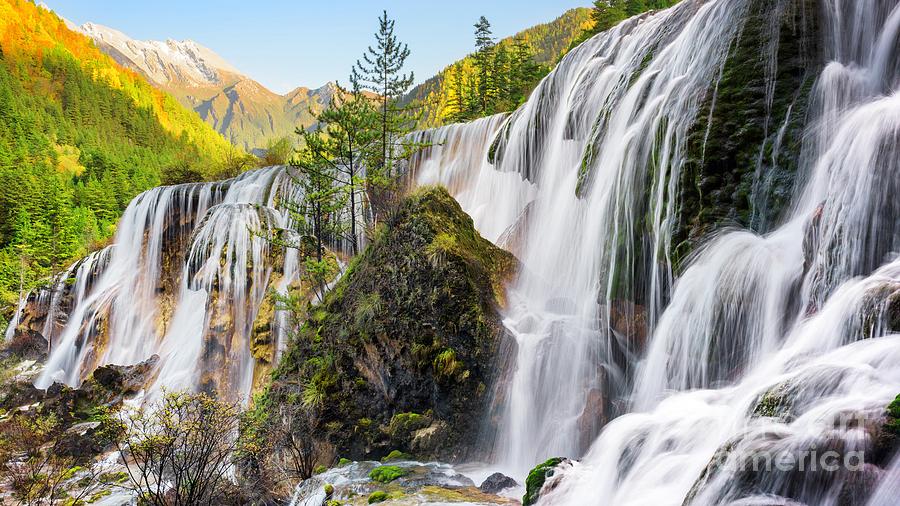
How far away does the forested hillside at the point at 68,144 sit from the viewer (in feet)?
163

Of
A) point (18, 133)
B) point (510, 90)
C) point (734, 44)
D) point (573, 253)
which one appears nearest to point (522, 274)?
point (573, 253)

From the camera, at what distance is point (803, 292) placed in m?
7.01

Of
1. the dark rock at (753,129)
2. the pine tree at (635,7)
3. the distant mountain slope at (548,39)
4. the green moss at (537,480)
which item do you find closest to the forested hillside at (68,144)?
the pine tree at (635,7)

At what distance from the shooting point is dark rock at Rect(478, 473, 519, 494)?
905 cm

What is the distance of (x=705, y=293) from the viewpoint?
8.30 metres

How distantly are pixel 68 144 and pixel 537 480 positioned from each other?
113 m

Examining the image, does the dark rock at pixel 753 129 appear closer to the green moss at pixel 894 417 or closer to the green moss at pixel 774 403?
the green moss at pixel 774 403

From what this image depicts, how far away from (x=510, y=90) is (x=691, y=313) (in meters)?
34.7

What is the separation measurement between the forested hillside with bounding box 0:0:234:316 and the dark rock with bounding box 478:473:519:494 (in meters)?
36.5

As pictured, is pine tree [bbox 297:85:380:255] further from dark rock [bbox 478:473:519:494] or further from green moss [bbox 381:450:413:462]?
dark rock [bbox 478:473:519:494]

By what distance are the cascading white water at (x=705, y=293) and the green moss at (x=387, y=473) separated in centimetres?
234

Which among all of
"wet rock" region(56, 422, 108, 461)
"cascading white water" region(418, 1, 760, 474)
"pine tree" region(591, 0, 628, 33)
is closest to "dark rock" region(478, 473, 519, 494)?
"cascading white water" region(418, 1, 760, 474)

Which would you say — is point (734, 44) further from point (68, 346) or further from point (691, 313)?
point (68, 346)

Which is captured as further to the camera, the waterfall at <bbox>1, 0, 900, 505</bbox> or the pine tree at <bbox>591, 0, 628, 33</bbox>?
the pine tree at <bbox>591, 0, 628, 33</bbox>
